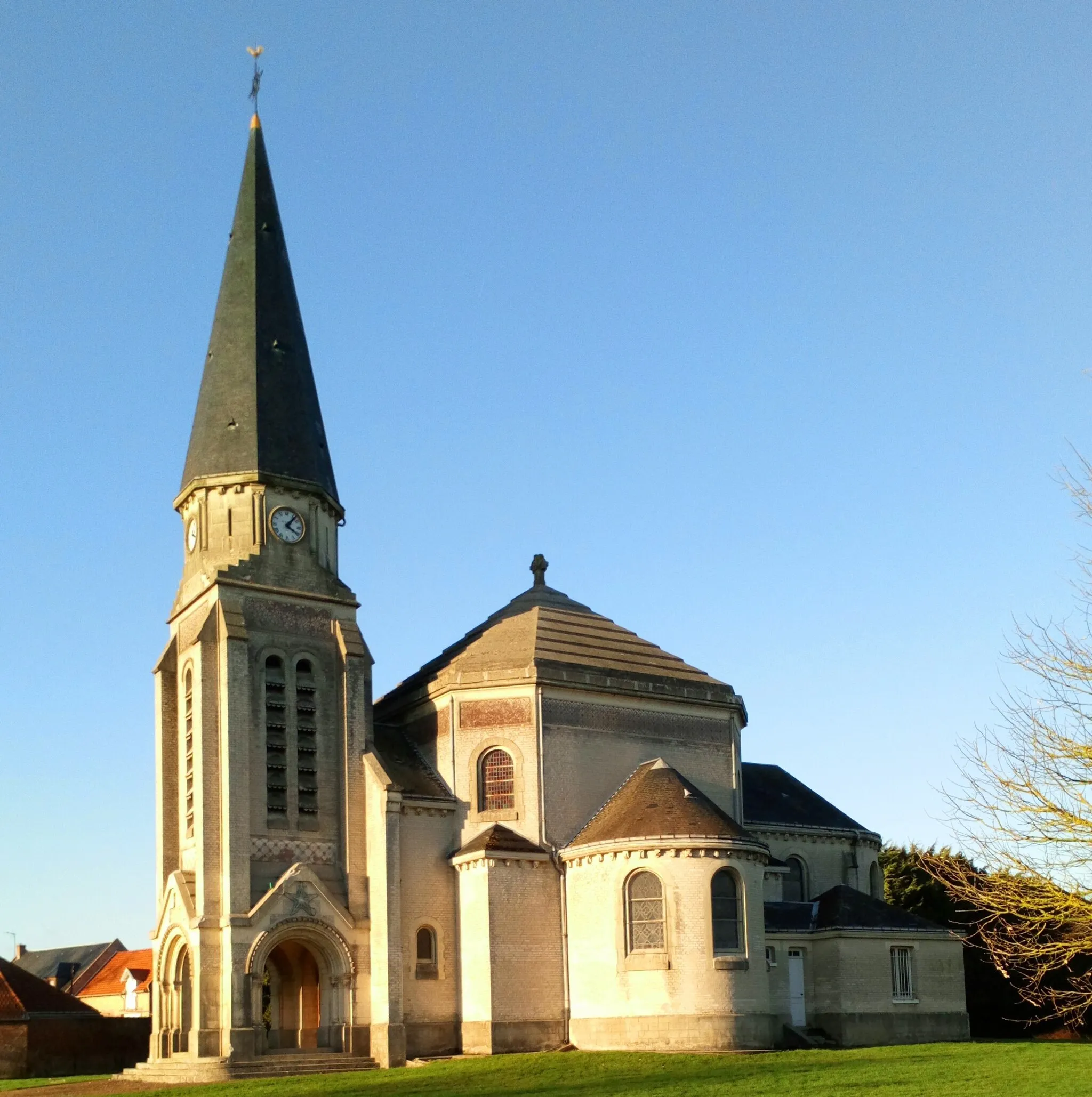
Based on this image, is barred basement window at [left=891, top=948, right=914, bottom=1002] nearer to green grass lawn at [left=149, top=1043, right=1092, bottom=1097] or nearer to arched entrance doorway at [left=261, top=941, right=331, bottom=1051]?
green grass lawn at [left=149, top=1043, right=1092, bottom=1097]

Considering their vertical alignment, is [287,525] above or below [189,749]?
above

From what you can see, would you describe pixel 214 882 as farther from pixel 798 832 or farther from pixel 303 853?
pixel 798 832

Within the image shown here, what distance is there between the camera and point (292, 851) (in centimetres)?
4291

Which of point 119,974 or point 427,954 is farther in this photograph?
point 119,974

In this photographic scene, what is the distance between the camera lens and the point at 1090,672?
17.3 m

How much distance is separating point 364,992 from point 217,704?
9640 millimetres

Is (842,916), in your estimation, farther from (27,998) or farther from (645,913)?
(27,998)

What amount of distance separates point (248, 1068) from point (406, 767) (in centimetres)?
1041

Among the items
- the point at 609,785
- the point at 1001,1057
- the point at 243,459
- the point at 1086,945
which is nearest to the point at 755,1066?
the point at 1001,1057

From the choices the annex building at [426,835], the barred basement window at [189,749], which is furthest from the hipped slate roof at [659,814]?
the barred basement window at [189,749]

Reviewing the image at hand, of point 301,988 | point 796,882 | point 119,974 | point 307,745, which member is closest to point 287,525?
point 307,745

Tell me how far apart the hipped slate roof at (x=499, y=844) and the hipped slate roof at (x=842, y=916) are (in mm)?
8381

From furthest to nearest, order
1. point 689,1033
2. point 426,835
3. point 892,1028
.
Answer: point 892,1028 < point 426,835 < point 689,1033

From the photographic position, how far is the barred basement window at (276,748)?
43.2 meters
